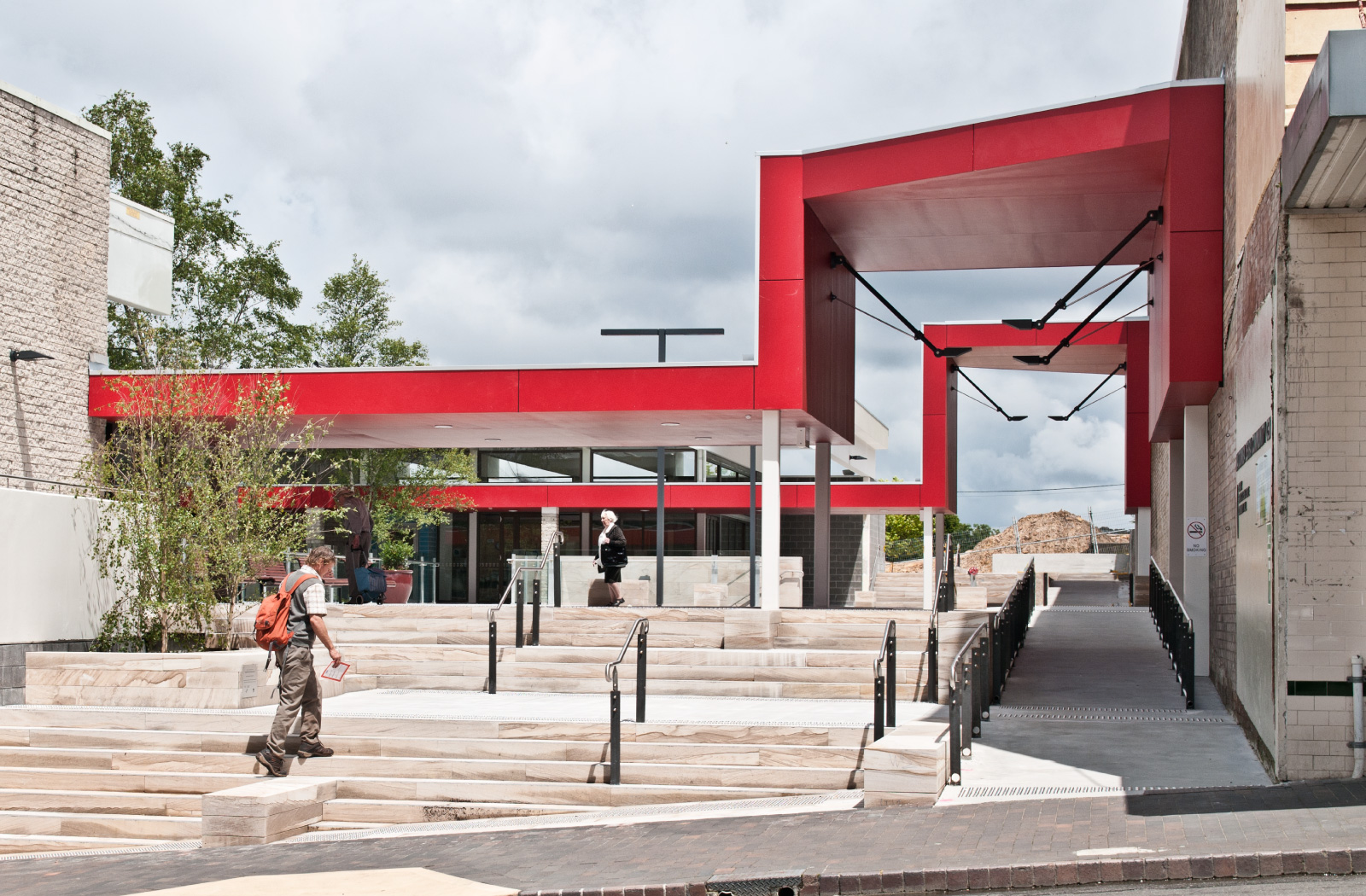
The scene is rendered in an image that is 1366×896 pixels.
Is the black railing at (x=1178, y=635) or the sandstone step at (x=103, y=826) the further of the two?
the black railing at (x=1178, y=635)

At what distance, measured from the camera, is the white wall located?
46.0 feet

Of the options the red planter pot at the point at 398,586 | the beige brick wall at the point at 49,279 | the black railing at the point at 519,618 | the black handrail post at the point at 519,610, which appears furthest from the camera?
the red planter pot at the point at 398,586

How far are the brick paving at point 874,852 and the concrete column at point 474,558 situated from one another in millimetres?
30133

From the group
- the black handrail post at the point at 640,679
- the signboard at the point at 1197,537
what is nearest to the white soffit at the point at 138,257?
the black handrail post at the point at 640,679

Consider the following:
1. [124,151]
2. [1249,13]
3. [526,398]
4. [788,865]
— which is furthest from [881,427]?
[788,865]

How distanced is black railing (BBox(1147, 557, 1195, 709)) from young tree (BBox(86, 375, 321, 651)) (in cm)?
996

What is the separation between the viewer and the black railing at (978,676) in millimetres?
9352

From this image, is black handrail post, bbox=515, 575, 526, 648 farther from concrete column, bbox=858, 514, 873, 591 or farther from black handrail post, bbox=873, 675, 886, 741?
concrete column, bbox=858, 514, 873, 591

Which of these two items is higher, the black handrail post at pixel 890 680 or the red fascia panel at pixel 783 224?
the red fascia panel at pixel 783 224

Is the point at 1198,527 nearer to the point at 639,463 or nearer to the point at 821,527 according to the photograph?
the point at 821,527

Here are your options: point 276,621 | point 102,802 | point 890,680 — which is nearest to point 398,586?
point 102,802

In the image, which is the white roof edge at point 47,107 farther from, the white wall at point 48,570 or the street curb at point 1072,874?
the street curb at point 1072,874

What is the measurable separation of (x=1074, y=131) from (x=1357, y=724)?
9.02 meters

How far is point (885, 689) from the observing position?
11328 mm
